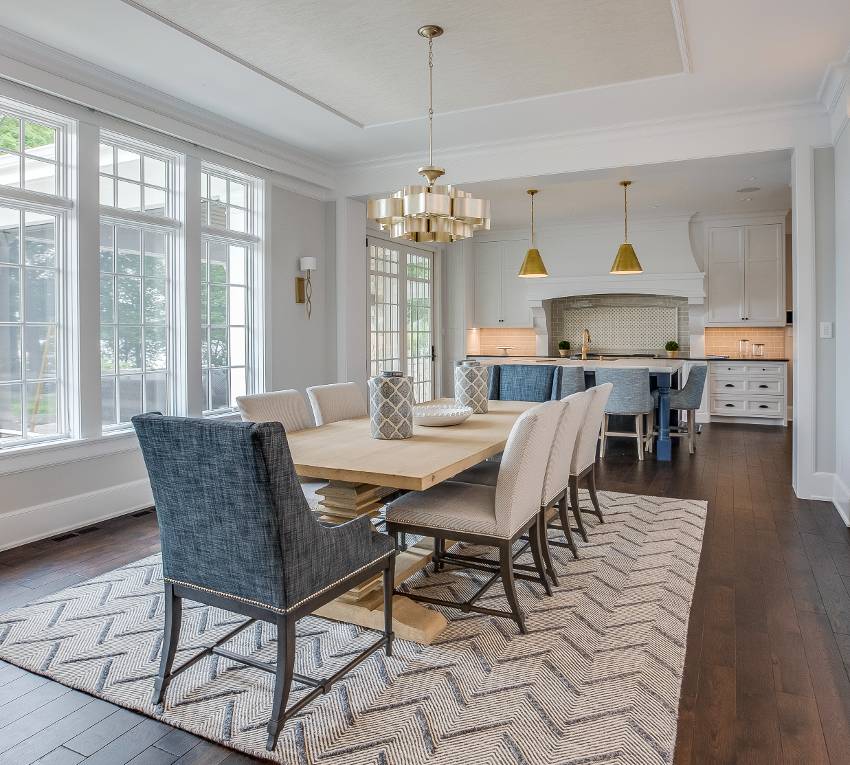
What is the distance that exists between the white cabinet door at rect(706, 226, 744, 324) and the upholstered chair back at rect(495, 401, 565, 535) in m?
6.76

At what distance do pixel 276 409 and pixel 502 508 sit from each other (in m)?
1.33

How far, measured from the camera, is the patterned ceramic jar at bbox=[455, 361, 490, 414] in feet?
12.2

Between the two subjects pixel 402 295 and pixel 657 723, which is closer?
pixel 657 723

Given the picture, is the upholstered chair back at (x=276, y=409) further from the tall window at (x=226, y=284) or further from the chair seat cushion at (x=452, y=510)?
the tall window at (x=226, y=284)

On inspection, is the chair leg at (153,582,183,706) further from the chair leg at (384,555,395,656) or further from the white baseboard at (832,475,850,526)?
the white baseboard at (832,475,850,526)

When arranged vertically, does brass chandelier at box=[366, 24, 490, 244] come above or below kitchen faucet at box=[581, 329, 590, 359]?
above

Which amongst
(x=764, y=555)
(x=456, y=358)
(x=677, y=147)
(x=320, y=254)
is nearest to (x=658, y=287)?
(x=456, y=358)

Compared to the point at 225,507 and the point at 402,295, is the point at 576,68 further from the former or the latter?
the point at 402,295

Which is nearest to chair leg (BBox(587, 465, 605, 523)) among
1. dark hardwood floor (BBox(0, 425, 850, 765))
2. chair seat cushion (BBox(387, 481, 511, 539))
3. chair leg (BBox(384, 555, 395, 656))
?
dark hardwood floor (BBox(0, 425, 850, 765))

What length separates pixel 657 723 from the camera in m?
1.91

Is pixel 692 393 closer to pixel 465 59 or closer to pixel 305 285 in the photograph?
pixel 305 285

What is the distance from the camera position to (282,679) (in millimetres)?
1810

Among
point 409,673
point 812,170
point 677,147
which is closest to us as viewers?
point 409,673

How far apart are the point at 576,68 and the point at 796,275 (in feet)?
6.96
